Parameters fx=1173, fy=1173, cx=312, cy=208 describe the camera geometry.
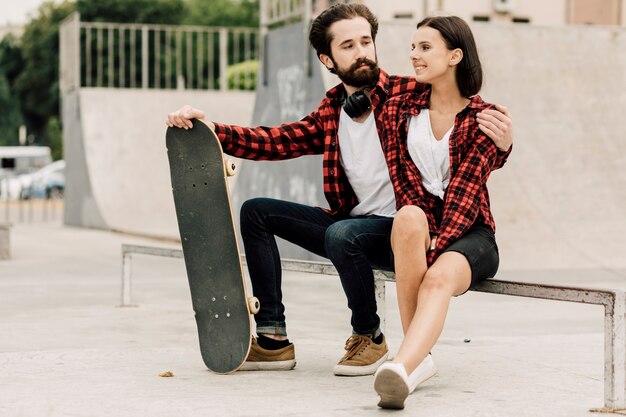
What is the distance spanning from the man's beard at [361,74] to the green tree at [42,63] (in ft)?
182

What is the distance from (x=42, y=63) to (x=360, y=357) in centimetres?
5828

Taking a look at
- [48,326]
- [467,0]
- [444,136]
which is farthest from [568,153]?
[444,136]

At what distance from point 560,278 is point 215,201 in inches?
208

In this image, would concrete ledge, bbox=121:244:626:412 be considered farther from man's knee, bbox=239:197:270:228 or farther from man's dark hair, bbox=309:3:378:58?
man's dark hair, bbox=309:3:378:58

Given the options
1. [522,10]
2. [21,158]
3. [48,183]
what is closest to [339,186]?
[522,10]

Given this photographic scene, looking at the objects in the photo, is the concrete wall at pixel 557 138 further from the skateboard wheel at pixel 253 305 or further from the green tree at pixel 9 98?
the green tree at pixel 9 98

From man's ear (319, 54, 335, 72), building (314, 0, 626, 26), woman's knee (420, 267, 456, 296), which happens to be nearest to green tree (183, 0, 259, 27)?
building (314, 0, 626, 26)

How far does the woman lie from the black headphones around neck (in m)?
0.18

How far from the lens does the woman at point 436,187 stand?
3.91m

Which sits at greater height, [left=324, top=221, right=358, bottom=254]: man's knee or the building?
the building

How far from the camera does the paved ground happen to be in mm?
4000

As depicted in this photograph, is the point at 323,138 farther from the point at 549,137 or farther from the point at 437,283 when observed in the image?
the point at 549,137

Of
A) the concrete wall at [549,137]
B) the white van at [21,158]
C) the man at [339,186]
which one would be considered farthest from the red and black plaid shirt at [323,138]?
the white van at [21,158]

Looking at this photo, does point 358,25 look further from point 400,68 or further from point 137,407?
point 400,68
